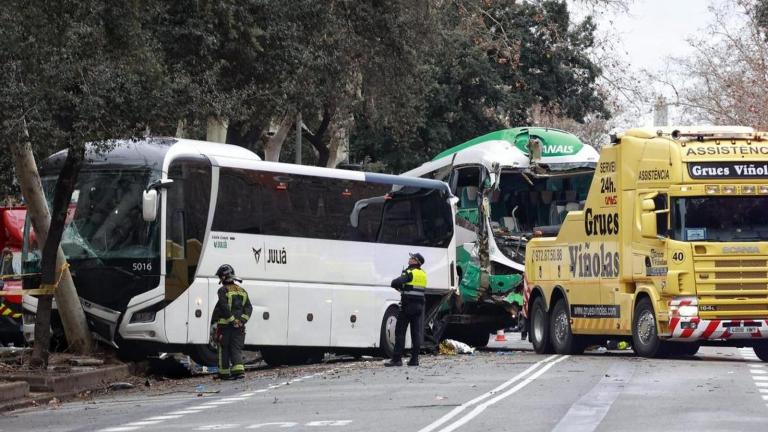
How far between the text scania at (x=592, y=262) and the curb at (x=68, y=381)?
26.7ft

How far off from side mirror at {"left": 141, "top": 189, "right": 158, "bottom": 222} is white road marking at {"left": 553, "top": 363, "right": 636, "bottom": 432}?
6.80 m

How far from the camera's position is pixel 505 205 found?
99.6ft

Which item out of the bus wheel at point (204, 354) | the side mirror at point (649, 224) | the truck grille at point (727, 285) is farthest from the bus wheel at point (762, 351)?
the bus wheel at point (204, 354)

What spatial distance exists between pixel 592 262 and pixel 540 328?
268cm

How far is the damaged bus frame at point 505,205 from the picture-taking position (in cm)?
2966

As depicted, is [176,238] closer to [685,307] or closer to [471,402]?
[685,307]

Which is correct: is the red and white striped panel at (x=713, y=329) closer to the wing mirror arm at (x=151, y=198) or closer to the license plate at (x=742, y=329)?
the license plate at (x=742, y=329)

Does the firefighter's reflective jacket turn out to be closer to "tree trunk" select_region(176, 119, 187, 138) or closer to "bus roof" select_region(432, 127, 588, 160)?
"tree trunk" select_region(176, 119, 187, 138)

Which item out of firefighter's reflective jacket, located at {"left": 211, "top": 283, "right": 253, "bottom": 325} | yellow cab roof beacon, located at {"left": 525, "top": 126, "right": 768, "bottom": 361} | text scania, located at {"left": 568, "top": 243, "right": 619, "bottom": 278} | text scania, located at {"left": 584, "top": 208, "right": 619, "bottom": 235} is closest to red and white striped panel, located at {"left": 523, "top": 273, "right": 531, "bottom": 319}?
text scania, located at {"left": 568, "top": 243, "right": 619, "bottom": 278}

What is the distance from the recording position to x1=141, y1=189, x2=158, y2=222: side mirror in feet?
72.6

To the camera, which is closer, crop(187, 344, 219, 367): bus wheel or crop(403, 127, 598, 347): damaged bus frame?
crop(187, 344, 219, 367): bus wheel

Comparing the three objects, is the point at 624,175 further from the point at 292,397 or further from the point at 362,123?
the point at 362,123

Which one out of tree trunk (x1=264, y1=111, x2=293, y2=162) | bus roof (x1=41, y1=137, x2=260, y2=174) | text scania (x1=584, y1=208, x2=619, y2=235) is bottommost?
text scania (x1=584, y1=208, x2=619, y2=235)

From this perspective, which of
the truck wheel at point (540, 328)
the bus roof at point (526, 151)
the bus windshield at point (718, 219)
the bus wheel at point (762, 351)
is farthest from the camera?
the bus roof at point (526, 151)
